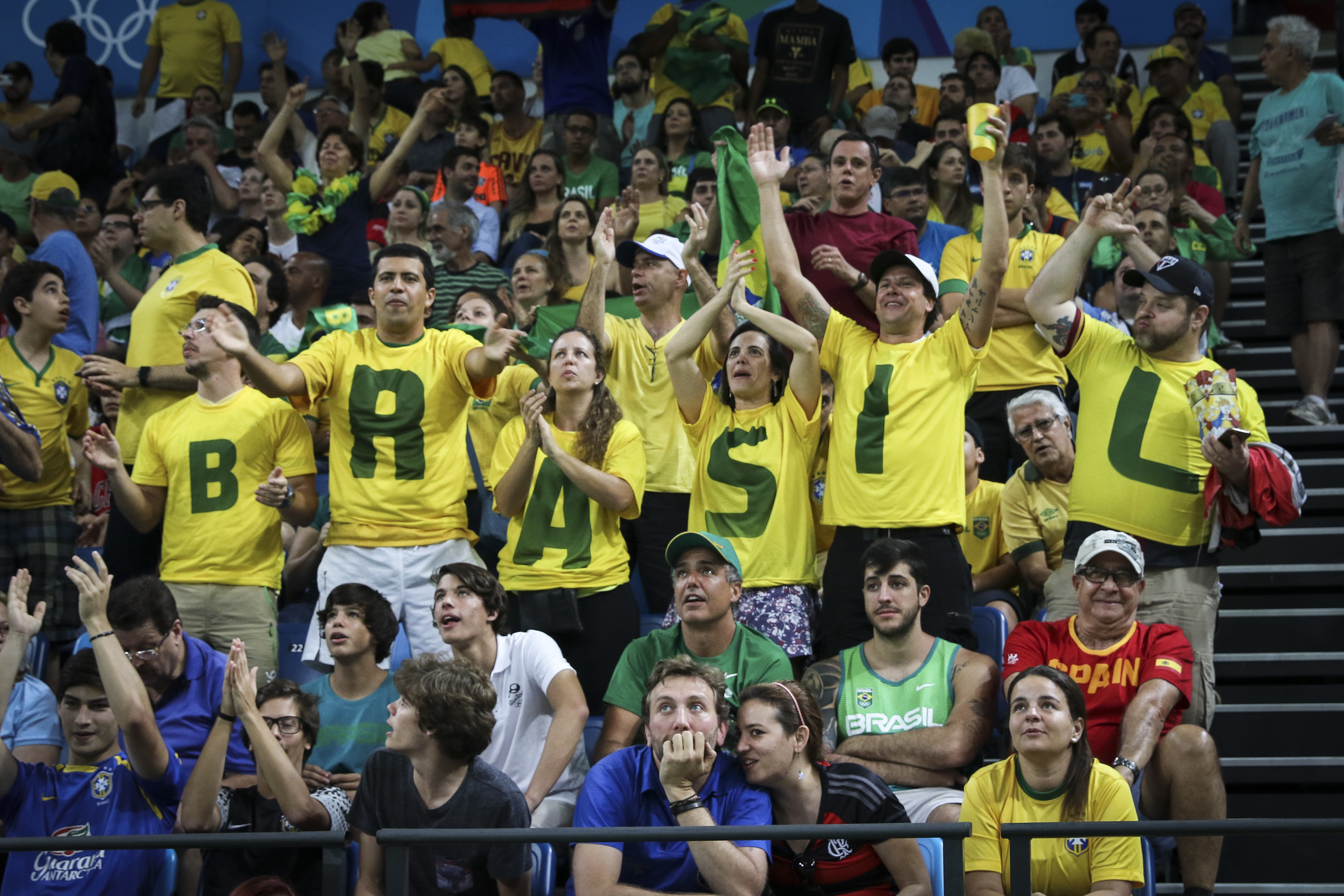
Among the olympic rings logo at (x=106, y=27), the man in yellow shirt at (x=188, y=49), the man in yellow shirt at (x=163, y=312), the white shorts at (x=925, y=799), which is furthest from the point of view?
the olympic rings logo at (x=106, y=27)

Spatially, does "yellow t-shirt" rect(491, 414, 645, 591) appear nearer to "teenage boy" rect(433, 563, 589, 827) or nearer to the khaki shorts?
"teenage boy" rect(433, 563, 589, 827)

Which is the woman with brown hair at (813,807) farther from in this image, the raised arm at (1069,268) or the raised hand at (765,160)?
the raised hand at (765,160)

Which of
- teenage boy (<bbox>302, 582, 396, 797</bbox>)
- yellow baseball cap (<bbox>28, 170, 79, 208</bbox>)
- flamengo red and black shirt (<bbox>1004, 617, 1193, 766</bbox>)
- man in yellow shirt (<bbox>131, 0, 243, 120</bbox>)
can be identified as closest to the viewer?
flamengo red and black shirt (<bbox>1004, 617, 1193, 766</bbox>)

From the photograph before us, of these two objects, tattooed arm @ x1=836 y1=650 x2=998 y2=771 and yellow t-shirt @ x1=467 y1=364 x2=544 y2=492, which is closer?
tattooed arm @ x1=836 y1=650 x2=998 y2=771

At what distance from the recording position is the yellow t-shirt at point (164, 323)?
6.05 meters

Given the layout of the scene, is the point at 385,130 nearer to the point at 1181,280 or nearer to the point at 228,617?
the point at 228,617

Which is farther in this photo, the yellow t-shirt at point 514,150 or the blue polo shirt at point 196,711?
the yellow t-shirt at point 514,150

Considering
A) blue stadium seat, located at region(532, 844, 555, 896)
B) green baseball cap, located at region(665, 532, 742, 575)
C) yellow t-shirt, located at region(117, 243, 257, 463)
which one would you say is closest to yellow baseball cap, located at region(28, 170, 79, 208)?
yellow t-shirt, located at region(117, 243, 257, 463)

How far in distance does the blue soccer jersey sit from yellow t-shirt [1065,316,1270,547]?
3.19 metres

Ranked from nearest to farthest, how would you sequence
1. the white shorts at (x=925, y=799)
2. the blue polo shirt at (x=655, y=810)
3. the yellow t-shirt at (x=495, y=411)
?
the blue polo shirt at (x=655, y=810), the white shorts at (x=925, y=799), the yellow t-shirt at (x=495, y=411)

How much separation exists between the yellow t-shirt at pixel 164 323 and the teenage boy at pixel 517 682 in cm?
195

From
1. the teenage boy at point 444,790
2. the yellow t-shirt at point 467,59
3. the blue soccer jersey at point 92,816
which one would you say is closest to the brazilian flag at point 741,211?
the teenage boy at point 444,790

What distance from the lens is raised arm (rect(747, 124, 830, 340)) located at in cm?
554

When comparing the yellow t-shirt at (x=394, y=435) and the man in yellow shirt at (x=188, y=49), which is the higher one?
the man in yellow shirt at (x=188, y=49)
